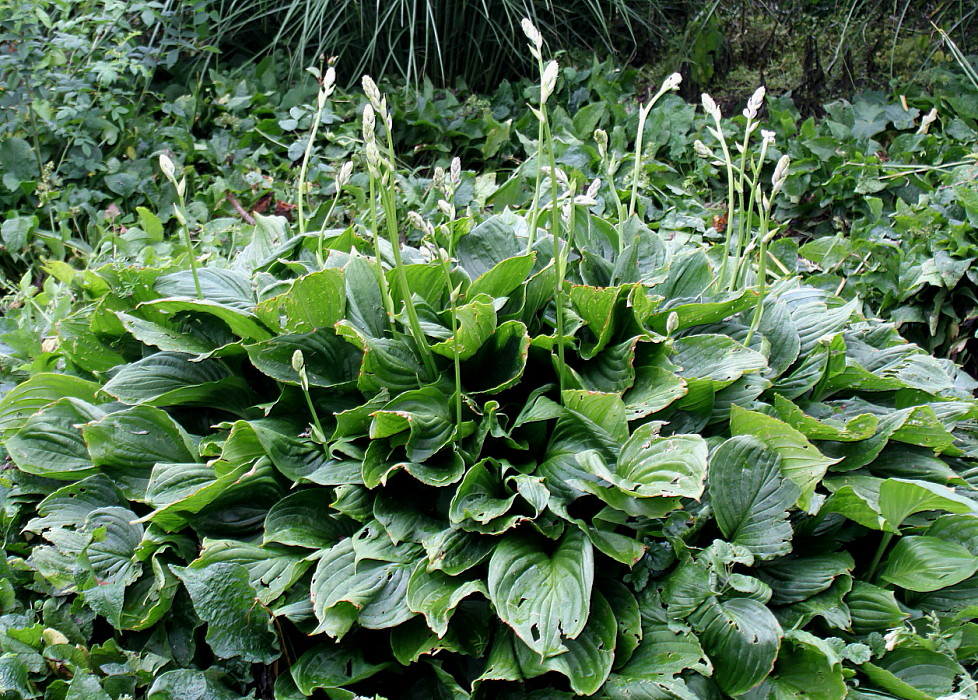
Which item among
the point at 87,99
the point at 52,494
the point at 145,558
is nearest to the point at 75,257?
the point at 87,99

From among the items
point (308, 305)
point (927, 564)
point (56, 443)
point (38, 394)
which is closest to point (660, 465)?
point (927, 564)

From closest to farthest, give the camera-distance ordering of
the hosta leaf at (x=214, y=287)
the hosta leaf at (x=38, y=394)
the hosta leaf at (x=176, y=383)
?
the hosta leaf at (x=176, y=383) < the hosta leaf at (x=38, y=394) < the hosta leaf at (x=214, y=287)

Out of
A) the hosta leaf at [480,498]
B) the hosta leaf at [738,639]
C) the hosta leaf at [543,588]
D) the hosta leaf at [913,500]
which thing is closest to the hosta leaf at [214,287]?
the hosta leaf at [480,498]

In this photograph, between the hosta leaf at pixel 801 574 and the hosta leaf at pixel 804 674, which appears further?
the hosta leaf at pixel 801 574

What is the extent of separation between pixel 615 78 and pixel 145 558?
173 inches

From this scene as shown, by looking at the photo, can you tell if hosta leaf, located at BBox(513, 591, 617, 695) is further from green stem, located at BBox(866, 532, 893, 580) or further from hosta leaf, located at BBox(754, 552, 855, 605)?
green stem, located at BBox(866, 532, 893, 580)

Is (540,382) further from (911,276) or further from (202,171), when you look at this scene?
(202,171)

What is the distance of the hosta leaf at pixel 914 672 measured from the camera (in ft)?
6.35

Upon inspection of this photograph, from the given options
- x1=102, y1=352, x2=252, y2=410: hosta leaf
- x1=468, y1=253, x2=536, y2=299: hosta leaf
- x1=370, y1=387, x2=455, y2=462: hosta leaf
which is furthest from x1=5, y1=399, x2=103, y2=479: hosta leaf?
x1=468, y1=253, x2=536, y2=299: hosta leaf

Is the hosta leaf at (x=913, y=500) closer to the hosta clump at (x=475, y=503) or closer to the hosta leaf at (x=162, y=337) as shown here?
the hosta clump at (x=475, y=503)

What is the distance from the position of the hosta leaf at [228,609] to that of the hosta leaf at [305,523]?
0.12 meters

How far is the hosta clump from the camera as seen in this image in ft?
6.45

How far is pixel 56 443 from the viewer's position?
2.37 meters

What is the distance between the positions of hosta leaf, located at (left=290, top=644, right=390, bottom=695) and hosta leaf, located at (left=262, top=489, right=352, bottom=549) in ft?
0.87
